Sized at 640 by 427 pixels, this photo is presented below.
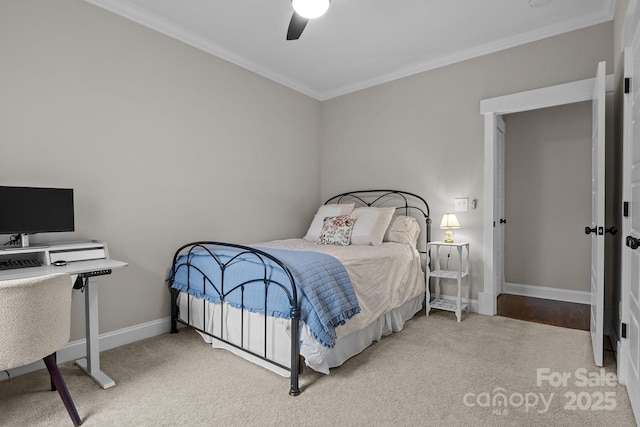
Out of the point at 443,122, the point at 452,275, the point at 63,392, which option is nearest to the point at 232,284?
the point at 63,392

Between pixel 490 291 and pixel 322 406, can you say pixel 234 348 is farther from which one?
pixel 490 291

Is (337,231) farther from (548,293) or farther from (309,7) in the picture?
(548,293)

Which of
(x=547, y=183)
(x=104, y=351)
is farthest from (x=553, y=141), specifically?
(x=104, y=351)

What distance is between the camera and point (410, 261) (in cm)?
346

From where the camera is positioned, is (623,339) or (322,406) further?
(623,339)

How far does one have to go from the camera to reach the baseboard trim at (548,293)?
411cm

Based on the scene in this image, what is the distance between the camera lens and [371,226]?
3711 millimetres

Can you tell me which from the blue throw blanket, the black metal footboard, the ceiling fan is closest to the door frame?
the blue throw blanket

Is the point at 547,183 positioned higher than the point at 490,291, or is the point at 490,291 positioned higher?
the point at 547,183

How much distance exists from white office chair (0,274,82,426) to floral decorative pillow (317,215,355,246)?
2.40 m

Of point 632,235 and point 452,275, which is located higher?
point 632,235

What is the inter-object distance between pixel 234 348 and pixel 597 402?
227 cm

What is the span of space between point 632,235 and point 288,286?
1.93 m

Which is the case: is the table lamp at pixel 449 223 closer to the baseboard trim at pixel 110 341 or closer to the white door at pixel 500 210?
the white door at pixel 500 210
